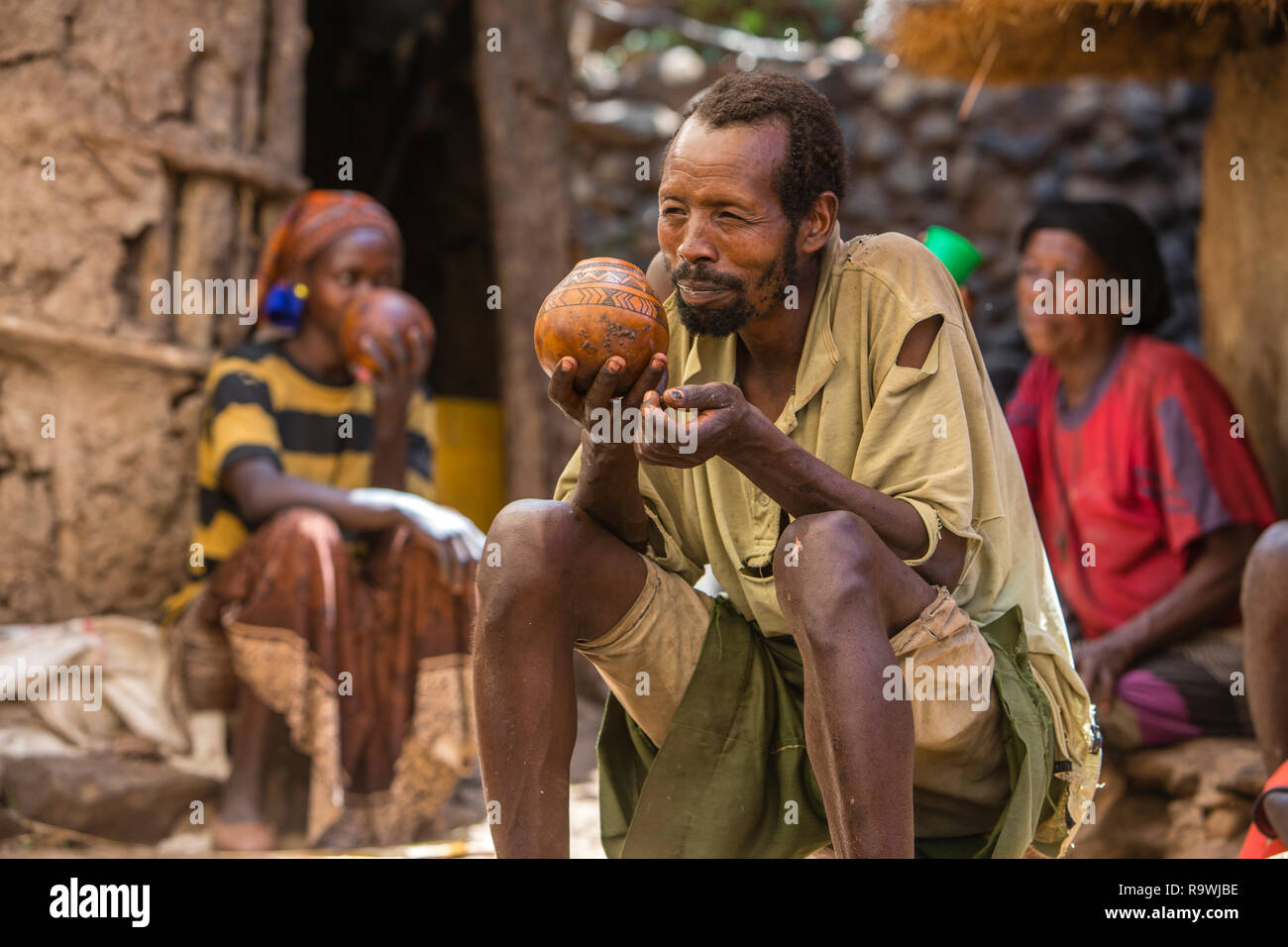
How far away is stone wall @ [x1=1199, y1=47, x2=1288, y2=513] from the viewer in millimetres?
4312

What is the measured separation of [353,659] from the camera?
4.12m

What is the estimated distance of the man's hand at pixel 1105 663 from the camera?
3.84 m

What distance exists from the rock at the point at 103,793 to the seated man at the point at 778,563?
76.2 inches

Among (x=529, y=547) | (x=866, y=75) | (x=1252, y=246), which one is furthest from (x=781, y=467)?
(x=866, y=75)

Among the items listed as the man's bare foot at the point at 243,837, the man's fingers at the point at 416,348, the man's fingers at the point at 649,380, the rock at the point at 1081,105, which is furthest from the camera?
the rock at the point at 1081,105

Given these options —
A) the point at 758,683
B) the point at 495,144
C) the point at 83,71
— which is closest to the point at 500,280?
the point at 495,144

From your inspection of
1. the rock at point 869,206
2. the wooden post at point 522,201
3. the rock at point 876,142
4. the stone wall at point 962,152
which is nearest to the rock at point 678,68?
the stone wall at point 962,152

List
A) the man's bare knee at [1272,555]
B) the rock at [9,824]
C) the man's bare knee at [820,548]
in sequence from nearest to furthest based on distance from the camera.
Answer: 1. the man's bare knee at [820,548]
2. the man's bare knee at [1272,555]
3. the rock at [9,824]

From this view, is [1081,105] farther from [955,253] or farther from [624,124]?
[955,253]

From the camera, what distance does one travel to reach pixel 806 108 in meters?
2.50

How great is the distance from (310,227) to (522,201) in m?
1.35

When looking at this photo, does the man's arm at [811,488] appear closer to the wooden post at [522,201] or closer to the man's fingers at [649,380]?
the man's fingers at [649,380]

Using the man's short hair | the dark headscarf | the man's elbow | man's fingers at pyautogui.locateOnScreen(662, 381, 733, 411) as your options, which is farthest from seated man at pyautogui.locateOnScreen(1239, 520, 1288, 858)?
man's fingers at pyautogui.locateOnScreen(662, 381, 733, 411)
